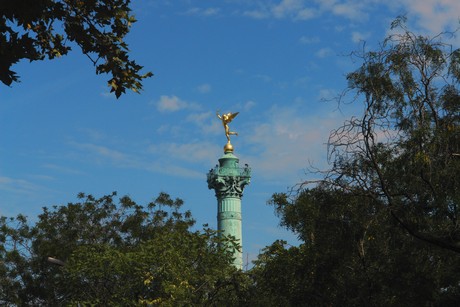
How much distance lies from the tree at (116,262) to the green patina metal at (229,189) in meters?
8.61

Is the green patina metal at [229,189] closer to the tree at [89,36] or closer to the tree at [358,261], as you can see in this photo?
the tree at [358,261]

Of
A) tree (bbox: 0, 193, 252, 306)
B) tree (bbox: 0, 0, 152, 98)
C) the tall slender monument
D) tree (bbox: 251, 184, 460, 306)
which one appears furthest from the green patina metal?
tree (bbox: 0, 0, 152, 98)

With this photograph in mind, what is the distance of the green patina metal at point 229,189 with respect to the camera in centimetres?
4953

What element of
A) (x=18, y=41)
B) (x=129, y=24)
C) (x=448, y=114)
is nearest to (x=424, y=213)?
(x=448, y=114)

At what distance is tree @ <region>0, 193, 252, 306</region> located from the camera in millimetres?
25422

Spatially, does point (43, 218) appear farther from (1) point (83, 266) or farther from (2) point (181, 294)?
(2) point (181, 294)

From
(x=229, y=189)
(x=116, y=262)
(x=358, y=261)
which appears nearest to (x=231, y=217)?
(x=229, y=189)

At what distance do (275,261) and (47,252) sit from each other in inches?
789

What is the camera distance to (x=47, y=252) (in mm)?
38312

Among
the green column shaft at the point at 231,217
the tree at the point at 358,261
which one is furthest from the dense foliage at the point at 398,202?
the green column shaft at the point at 231,217

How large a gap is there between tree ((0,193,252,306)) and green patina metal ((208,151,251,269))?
8.61 meters

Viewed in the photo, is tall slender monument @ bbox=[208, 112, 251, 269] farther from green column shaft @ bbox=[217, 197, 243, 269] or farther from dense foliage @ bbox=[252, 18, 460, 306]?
dense foliage @ bbox=[252, 18, 460, 306]

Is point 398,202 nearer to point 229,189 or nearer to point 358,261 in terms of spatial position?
point 358,261

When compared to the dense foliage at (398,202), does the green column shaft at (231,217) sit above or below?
above
